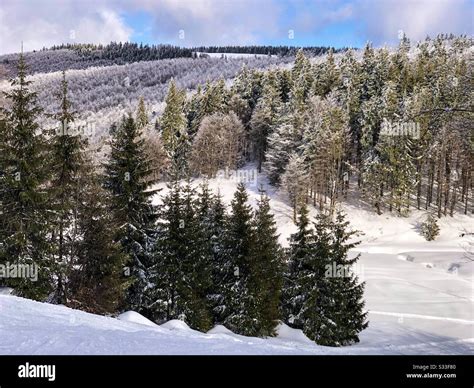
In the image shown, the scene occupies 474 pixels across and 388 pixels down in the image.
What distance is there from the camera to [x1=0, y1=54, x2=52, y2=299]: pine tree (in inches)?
705

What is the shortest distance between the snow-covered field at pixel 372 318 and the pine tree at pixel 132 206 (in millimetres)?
5456

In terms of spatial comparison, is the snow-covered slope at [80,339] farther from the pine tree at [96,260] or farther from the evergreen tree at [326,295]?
the evergreen tree at [326,295]

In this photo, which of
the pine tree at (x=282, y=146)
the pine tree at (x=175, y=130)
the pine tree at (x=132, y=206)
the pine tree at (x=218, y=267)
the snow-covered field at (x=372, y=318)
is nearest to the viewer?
the snow-covered field at (x=372, y=318)

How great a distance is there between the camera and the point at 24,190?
18.1 meters

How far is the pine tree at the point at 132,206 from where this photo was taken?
21.1m

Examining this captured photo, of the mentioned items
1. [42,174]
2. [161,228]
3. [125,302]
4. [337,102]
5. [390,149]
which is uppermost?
[337,102]

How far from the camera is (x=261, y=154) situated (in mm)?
72750

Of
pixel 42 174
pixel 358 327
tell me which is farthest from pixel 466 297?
pixel 42 174

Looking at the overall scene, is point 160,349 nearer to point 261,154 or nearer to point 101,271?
point 101,271

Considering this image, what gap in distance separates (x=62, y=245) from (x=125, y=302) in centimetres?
414

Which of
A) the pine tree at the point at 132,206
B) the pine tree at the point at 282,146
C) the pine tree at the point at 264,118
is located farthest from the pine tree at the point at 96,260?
the pine tree at the point at 264,118

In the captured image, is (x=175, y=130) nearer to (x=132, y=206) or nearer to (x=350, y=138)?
(x=350, y=138)

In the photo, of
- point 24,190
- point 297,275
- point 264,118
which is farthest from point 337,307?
point 264,118

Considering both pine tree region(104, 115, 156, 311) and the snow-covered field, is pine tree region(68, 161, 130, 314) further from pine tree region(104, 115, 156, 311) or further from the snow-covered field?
the snow-covered field
